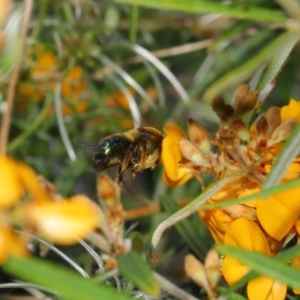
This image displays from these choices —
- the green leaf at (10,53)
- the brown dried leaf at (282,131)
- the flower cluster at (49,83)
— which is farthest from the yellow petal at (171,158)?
the flower cluster at (49,83)

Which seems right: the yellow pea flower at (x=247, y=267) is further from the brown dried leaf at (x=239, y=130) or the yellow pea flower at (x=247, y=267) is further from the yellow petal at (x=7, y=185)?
the yellow petal at (x=7, y=185)

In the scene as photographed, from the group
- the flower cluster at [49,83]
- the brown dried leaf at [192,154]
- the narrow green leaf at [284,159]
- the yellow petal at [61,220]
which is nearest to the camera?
the yellow petal at [61,220]

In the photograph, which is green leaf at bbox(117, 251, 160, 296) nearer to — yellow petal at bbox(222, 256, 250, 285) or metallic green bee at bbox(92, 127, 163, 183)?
yellow petal at bbox(222, 256, 250, 285)

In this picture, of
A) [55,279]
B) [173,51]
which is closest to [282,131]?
[55,279]

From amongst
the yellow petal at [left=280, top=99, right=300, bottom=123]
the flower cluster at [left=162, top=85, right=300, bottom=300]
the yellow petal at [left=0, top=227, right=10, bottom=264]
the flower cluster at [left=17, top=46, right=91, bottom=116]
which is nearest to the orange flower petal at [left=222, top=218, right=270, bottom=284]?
the flower cluster at [left=162, top=85, right=300, bottom=300]

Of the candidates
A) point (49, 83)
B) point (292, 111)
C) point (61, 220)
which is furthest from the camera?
point (49, 83)

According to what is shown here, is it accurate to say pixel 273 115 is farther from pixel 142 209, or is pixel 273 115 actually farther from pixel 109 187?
pixel 142 209

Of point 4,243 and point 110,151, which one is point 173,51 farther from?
point 4,243
